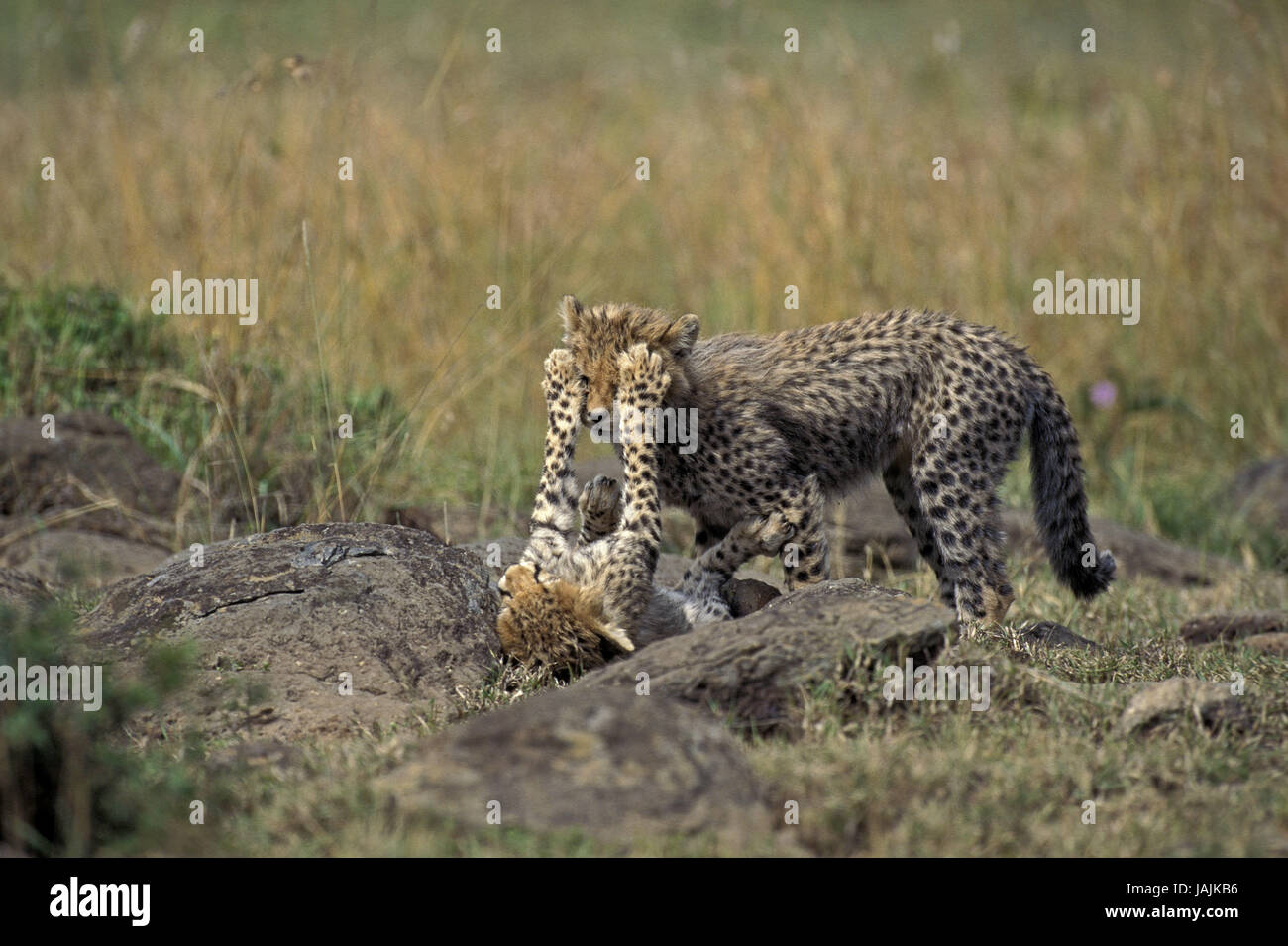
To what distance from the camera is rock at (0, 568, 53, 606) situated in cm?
503

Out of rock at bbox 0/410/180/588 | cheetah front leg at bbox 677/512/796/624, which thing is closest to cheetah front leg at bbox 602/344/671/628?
cheetah front leg at bbox 677/512/796/624

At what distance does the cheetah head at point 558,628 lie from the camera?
4.61m

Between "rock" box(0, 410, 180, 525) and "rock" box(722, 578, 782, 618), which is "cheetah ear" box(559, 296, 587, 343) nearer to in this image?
"rock" box(722, 578, 782, 618)

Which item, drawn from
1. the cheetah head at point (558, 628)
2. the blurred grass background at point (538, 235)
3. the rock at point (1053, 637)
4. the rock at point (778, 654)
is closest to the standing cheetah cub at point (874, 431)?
the rock at point (1053, 637)

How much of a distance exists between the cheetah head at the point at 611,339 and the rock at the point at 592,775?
5.94 feet

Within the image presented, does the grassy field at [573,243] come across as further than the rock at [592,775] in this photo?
Yes

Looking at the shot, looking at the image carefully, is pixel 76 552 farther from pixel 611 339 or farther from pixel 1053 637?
pixel 1053 637

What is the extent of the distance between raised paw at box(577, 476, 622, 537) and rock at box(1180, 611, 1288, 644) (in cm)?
225

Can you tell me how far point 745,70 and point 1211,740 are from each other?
773 cm

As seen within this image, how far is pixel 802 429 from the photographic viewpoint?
5562mm

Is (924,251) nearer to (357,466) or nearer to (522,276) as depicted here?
(522,276)

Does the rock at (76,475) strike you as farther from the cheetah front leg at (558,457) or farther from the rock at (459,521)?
the cheetah front leg at (558,457)
